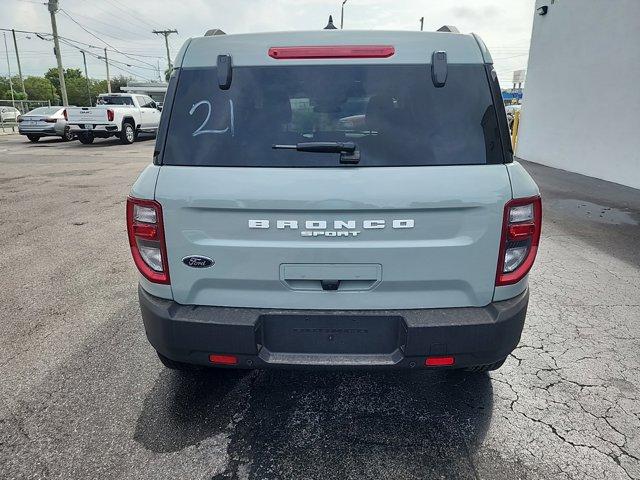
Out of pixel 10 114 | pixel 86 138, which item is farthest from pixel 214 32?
pixel 10 114

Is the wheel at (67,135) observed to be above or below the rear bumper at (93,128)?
below

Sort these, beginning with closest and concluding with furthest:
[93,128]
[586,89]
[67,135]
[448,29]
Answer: [448,29] < [586,89] < [93,128] < [67,135]

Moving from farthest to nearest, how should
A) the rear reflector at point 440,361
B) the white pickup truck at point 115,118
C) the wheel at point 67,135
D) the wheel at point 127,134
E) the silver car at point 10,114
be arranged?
the silver car at point 10,114
the wheel at point 67,135
the wheel at point 127,134
the white pickup truck at point 115,118
the rear reflector at point 440,361

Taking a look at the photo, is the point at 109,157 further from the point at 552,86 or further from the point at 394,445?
the point at 394,445

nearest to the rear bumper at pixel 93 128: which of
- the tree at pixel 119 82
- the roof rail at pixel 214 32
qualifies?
the roof rail at pixel 214 32

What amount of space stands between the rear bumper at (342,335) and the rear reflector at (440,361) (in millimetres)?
28

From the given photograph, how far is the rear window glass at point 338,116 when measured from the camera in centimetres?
212

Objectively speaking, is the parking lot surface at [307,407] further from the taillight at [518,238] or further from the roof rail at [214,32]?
the roof rail at [214,32]

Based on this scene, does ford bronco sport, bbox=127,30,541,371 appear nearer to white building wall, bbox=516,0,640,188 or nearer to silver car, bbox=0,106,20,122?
white building wall, bbox=516,0,640,188

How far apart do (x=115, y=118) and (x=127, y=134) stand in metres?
1.41

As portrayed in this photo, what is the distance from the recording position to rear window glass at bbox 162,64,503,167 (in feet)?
6.97

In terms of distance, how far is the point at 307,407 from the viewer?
2.69m

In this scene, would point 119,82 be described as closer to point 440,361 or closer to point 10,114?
point 10,114

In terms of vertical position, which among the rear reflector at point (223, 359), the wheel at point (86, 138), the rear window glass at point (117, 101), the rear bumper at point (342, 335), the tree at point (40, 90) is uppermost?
the tree at point (40, 90)
